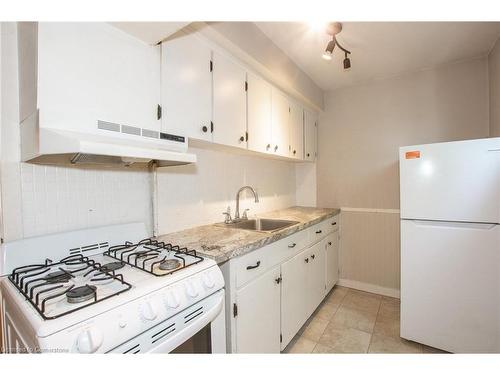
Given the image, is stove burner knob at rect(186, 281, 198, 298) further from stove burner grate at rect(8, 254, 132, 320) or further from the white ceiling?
the white ceiling

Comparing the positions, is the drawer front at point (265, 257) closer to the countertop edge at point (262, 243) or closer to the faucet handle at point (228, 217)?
the countertop edge at point (262, 243)

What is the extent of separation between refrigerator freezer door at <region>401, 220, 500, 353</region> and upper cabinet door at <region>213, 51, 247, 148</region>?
142cm

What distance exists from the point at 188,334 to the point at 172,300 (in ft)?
0.56

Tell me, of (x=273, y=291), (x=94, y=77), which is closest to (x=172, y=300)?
(x=273, y=291)

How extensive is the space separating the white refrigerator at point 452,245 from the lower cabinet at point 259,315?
104 centimetres

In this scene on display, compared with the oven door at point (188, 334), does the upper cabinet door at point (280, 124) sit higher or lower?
higher

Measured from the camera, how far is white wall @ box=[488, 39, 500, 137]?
1.92m

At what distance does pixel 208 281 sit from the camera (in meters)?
0.99

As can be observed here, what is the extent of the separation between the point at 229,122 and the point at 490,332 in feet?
7.07

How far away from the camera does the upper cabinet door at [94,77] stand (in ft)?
2.86

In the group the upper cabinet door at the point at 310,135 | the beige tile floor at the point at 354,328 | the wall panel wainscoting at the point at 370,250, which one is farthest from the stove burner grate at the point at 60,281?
the wall panel wainscoting at the point at 370,250

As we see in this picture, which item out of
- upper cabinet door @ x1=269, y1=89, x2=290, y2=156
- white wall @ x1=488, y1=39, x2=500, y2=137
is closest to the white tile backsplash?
upper cabinet door @ x1=269, y1=89, x2=290, y2=156
